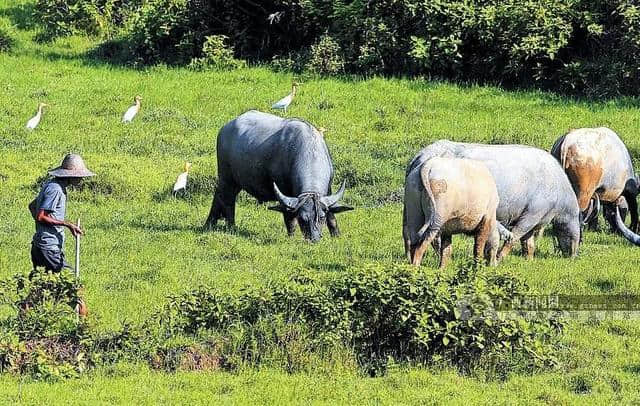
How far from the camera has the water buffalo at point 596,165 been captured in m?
15.9

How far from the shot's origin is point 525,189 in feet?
45.4

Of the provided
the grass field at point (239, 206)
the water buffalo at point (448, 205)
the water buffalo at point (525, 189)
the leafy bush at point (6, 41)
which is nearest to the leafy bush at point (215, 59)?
the grass field at point (239, 206)

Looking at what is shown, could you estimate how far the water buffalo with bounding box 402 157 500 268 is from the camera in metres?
12.1

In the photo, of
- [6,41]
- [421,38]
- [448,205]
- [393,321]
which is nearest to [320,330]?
[393,321]

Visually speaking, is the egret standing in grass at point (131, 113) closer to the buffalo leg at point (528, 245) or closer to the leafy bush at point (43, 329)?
the buffalo leg at point (528, 245)

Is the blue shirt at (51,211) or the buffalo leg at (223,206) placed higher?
the blue shirt at (51,211)

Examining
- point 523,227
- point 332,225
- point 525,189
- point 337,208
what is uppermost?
point 525,189

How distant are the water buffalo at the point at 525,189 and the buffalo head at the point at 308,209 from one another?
160 cm

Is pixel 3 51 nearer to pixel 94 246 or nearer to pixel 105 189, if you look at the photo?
pixel 105 189

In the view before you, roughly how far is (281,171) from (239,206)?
2378mm

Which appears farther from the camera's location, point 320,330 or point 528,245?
point 528,245

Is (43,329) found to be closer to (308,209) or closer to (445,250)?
(445,250)

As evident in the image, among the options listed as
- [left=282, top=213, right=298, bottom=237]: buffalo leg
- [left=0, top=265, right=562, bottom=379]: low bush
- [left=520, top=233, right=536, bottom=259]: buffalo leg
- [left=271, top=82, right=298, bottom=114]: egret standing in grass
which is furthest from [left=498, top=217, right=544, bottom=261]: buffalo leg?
[left=271, top=82, right=298, bottom=114]: egret standing in grass

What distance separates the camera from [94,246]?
47.5 ft
